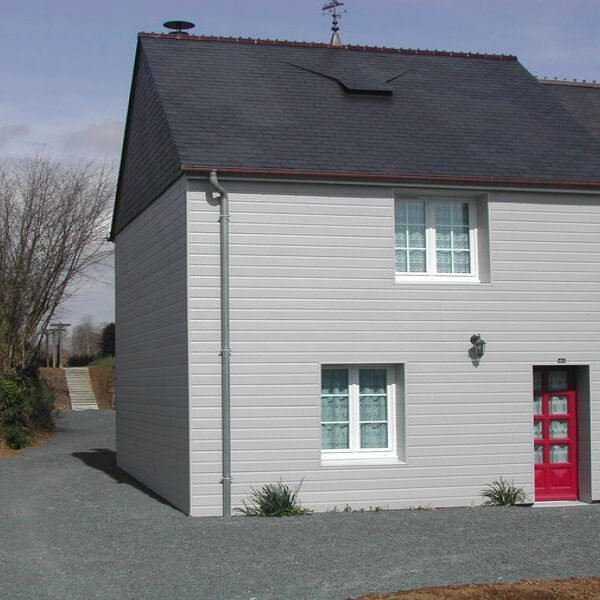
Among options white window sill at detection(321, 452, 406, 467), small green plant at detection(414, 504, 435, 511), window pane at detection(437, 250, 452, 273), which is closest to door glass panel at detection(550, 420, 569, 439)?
small green plant at detection(414, 504, 435, 511)

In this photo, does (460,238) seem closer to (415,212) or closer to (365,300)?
Answer: (415,212)

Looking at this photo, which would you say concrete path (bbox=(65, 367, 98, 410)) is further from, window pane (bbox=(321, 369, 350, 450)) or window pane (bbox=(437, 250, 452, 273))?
window pane (bbox=(437, 250, 452, 273))

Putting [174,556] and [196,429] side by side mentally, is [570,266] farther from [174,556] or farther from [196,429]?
[174,556]

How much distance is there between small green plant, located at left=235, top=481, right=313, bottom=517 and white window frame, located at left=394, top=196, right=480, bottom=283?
3.48 meters

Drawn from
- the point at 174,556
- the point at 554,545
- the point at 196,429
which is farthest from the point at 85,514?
the point at 554,545

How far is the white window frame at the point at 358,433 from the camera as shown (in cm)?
1453

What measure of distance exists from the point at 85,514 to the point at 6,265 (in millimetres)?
14422

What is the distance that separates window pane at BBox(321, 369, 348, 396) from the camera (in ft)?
48.2

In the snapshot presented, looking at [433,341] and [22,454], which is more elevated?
[433,341]

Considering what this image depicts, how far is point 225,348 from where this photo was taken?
45.8ft

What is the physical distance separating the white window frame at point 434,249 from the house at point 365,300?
0.03 meters

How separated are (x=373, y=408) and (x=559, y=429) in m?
2.94

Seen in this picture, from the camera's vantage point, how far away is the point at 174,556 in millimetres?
10945

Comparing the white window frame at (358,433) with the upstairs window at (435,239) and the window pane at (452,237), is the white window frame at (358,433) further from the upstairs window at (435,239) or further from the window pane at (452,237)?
the window pane at (452,237)
